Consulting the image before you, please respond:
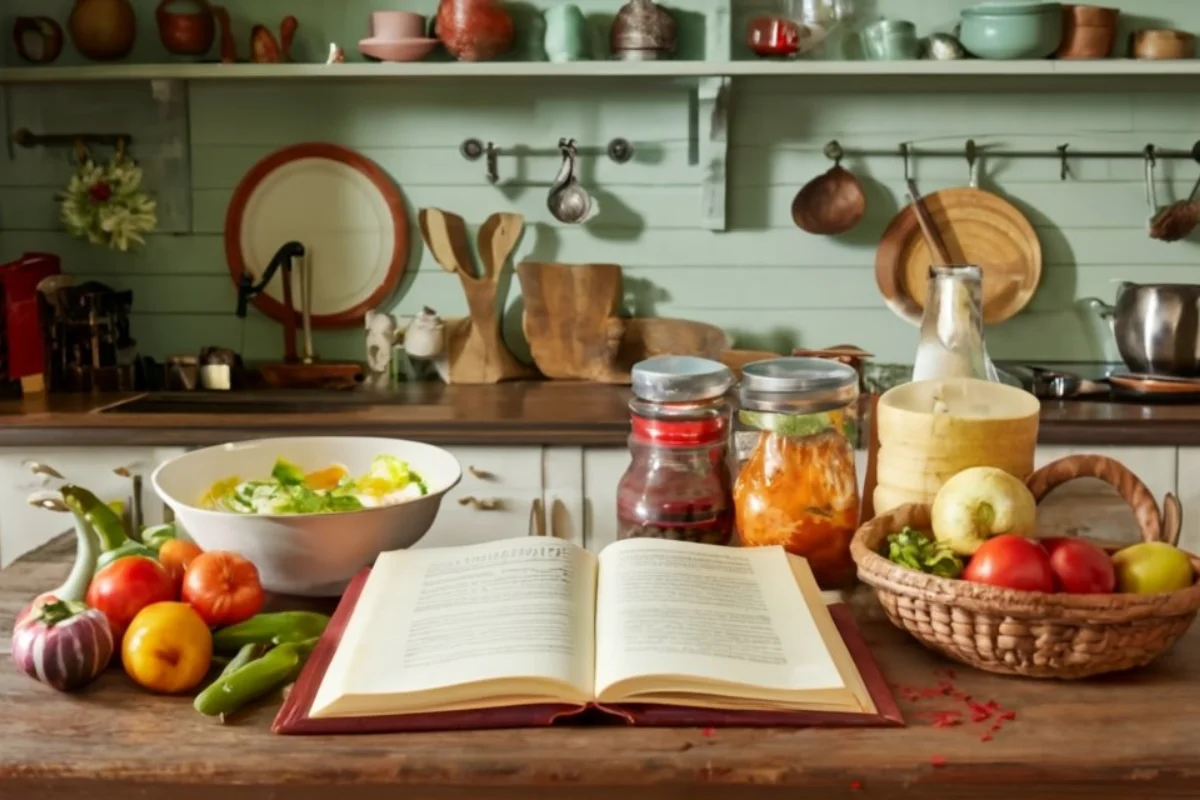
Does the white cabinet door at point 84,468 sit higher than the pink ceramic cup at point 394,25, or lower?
lower

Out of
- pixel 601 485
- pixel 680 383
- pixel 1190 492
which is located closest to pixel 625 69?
pixel 601 485

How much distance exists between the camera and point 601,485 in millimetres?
2488

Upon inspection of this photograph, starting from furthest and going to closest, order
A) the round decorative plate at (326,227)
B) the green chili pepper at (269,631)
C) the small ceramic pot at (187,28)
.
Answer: the round decorative plate at (326,227)
the small ceramic pot at (187,28)
the green chili pepper at (269,631)

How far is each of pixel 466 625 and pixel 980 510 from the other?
475 mm

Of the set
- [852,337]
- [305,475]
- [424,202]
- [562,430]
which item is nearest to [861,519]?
[305,475]

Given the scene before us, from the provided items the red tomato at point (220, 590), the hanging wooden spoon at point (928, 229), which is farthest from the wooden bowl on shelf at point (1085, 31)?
the red tomato at point (220, 590)

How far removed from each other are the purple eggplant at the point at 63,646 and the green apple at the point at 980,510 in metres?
0.75

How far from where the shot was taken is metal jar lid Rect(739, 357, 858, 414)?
1319 millimetres

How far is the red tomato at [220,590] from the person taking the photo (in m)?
1.16

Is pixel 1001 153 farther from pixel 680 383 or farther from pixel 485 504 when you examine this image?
pixel 680 383

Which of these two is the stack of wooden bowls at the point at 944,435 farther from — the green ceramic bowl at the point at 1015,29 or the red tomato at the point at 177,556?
the green ceramic bowl at the point at 1015,29

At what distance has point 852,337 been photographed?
303 cm

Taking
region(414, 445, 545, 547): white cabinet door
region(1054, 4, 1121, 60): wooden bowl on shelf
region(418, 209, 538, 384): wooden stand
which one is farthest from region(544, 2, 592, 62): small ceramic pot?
region(1054, 4, 1121, 60): wooden bowl on shelf

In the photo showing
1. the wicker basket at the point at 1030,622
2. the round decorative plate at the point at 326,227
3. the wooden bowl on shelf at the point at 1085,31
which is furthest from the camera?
the round decorative plate at the point at 326,227
